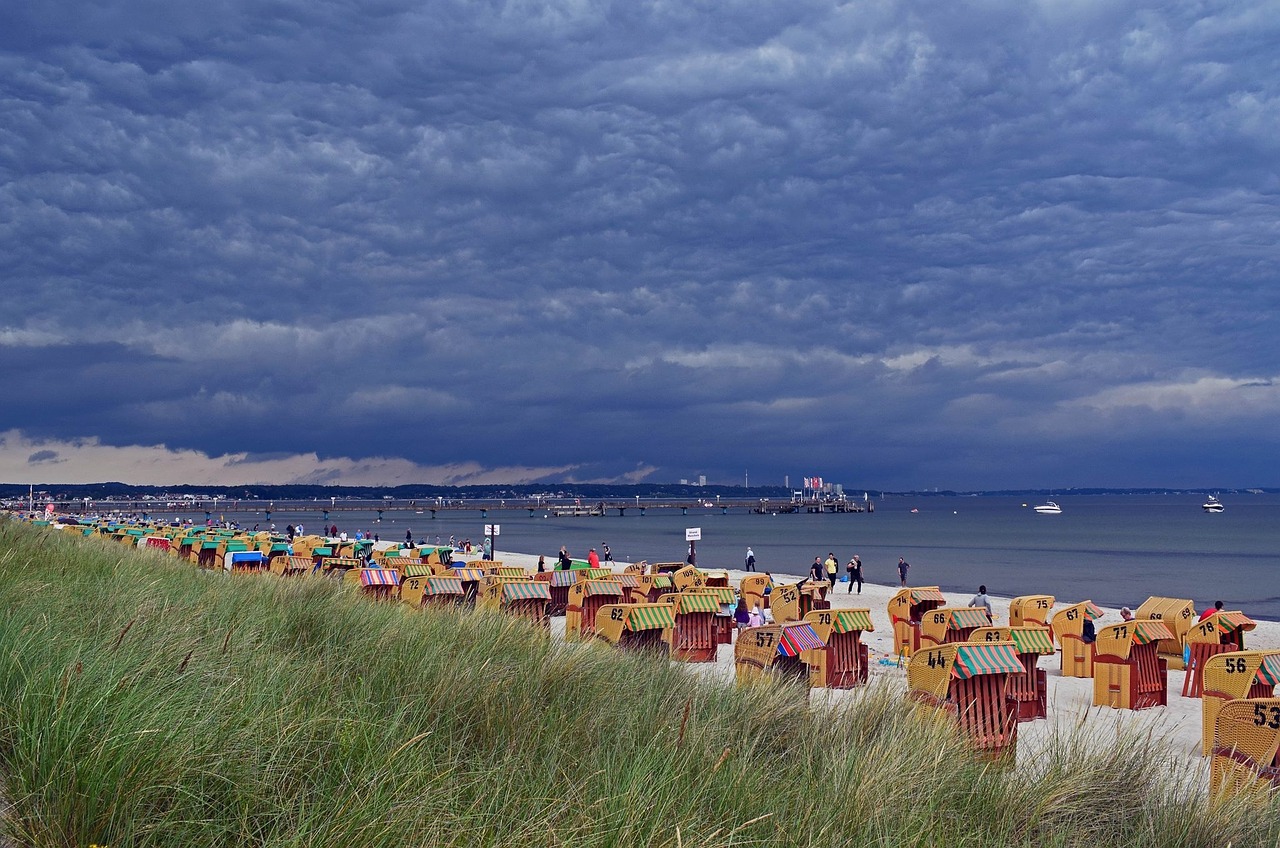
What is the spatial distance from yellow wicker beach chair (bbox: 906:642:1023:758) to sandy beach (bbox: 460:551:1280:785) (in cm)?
21

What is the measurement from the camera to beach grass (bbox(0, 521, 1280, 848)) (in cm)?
342

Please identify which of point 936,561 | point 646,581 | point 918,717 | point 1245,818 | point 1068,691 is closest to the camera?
point 1245,818

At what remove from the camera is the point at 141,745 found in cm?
362

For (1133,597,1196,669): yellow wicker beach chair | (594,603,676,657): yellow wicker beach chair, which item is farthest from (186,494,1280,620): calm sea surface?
(594,603,676,657): yellow wicker beach chair

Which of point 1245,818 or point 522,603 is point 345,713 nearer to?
point 1245,818

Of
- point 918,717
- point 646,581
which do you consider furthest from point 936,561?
point 918,717

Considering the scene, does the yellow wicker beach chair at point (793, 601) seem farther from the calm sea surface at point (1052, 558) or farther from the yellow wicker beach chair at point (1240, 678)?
the calm sea surface at point (1052, 558)

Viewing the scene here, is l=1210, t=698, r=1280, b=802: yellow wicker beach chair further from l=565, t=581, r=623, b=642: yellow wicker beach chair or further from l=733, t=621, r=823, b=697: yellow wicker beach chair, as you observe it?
l=565, t=581, r=623, b=642: yellow wicker beach chair

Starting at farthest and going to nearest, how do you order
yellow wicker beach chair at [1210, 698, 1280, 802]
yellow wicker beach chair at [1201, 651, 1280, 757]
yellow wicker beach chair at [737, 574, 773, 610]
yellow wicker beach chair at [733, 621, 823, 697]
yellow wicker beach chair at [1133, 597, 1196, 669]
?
yellow wicker beach chair at [737, 574, 773, 610] → yellow wicker beach chair at [1133, 597, 1196, 669] → yellow wicker beach chair at [733, 621, 823, 697] → yellow wicker beach chair at [1201, 651, 1280, 757] → yellow wicker beach chair at [1210, 698, 1280, 802]

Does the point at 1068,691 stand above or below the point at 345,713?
below

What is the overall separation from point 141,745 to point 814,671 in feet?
36.6

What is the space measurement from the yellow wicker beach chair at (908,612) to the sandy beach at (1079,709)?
1.20ft

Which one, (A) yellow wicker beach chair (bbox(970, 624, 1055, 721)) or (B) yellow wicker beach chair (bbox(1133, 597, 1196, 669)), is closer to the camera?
(A) yellow wicker beach chair (bbox(970, 624, 1055, 721))

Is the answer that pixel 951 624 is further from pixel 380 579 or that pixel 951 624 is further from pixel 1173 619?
pixel 380 579
